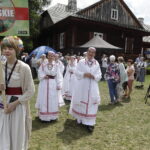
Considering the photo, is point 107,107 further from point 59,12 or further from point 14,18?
point 59,12

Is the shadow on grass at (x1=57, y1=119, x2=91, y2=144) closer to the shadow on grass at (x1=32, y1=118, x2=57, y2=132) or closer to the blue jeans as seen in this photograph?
the shadow on grass at (x1=32, y1=118, x2=57, y2=132)

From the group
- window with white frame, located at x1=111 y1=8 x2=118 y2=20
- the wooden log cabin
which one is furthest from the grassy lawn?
window with white frame, located at x1=111 y1=8 x2=118 y2=20

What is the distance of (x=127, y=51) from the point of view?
24.1 meters

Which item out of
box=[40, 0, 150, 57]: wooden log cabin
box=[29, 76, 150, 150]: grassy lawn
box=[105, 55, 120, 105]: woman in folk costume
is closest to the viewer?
box=[29, 76, 150, 150]: grassy lawn

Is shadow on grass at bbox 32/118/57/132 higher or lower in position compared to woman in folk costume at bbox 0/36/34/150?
lower

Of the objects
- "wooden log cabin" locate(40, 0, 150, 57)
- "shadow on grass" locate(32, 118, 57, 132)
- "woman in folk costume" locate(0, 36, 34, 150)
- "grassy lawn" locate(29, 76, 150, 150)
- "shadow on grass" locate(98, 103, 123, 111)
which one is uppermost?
"wooden log cabin" locate(40, 0, 150, 57)

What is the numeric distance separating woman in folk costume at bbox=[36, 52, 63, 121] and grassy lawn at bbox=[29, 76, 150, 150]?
276 mm

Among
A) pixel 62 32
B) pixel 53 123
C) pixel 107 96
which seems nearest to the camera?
pixel 53 123

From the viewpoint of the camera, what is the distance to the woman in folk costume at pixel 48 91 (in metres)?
5.73

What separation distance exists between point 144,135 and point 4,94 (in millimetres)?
3695

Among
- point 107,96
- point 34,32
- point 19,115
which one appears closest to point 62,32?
point 34,32

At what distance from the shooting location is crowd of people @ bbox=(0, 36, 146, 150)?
9.37 ft

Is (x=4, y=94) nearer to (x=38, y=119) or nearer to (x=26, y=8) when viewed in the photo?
(x=26, y=8)

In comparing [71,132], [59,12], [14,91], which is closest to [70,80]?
[71,132]
